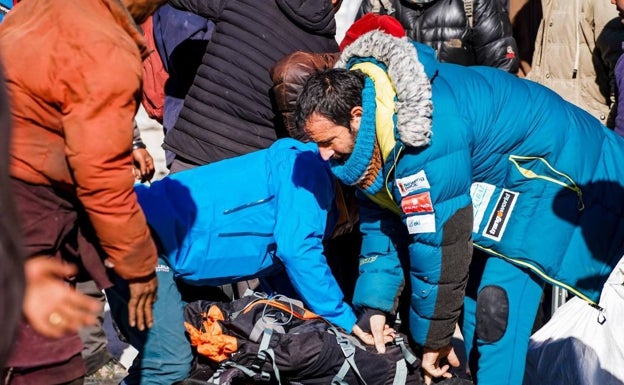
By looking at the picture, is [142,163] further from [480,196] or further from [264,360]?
[480,196]

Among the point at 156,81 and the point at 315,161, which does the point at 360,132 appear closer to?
the point at 315,161

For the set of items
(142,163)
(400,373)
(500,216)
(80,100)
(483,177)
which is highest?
(80,100)

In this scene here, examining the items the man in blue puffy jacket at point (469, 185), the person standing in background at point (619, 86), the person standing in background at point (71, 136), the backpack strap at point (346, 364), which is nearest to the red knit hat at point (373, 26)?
the man in blue puffy jacket at point (469, 185)

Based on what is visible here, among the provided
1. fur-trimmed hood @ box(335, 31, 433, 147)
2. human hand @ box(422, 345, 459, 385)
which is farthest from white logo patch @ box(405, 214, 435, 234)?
human hand @ box(422, 345, 459, 385)

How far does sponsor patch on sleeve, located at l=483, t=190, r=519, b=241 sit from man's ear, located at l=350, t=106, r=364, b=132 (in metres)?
0.58

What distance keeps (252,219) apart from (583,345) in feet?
4.62

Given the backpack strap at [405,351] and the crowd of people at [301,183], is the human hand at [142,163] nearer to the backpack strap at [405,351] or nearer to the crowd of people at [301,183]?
the crowd of people at [301,183]

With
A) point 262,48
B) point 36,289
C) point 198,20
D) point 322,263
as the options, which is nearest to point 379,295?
point 322,263

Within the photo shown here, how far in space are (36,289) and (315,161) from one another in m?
2.53

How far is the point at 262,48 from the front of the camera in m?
4.73

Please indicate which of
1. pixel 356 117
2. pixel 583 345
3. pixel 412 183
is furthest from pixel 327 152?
pixel 583 345

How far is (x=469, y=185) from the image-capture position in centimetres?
357

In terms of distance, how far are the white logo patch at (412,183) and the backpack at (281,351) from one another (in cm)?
77

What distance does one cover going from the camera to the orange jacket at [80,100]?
3070 mm
